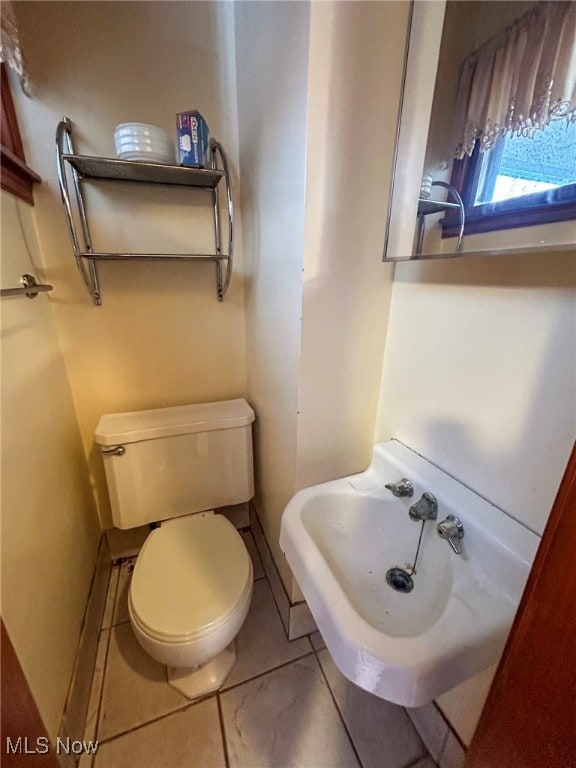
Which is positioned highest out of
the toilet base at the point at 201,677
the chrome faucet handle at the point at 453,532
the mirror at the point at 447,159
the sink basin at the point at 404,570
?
the mirror at the point at 447,159

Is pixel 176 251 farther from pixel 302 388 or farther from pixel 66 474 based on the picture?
pixel 66 474

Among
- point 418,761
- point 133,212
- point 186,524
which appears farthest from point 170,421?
point 418,761

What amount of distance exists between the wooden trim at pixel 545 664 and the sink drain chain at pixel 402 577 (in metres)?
0.33

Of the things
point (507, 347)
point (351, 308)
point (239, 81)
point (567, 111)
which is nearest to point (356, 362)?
point (351, 308)

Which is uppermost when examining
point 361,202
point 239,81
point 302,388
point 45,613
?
point 239,81

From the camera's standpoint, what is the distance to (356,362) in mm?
985

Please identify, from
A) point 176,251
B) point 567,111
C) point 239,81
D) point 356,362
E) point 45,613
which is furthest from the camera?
point 176,251

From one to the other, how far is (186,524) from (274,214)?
3.75 feet

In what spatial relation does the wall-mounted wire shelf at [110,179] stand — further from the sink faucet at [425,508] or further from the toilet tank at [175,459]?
the sink faucet at [425,508]

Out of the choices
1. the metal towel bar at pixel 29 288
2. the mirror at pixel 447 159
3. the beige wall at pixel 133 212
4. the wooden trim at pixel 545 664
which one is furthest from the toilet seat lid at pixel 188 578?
the mirror at pixel 447 159

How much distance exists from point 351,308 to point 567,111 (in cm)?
55

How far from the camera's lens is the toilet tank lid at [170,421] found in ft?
3.87

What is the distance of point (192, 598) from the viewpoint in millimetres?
A: 996

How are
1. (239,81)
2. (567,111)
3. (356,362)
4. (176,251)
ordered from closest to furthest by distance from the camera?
(567,111) < (356,362) < (239,81) < (176,251)
